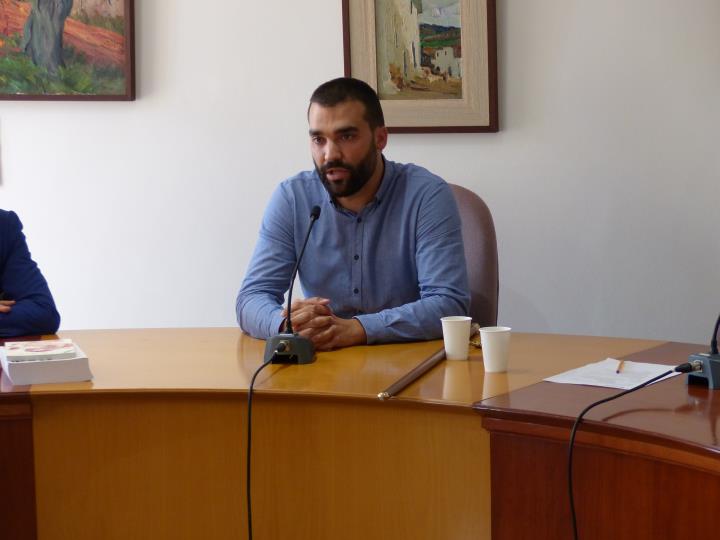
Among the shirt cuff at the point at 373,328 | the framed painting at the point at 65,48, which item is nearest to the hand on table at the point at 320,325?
the shirt cuff at the point at 373,328

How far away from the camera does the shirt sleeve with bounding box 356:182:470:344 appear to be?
2.21 metres

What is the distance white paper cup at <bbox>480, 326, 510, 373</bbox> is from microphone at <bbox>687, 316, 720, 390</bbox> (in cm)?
36

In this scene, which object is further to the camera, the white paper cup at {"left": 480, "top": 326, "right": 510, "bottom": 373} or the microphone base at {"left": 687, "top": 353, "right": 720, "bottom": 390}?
the white paper cup at {"left": 480, "top": 326, "right": 510, "bottom": 373}

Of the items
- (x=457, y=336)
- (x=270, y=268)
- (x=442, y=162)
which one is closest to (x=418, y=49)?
(x=442, y=162)

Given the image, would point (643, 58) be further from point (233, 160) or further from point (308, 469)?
point (308, 469)

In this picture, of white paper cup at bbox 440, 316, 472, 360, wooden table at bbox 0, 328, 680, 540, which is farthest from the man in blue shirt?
wooden table at bbox 0, 328, 680, 540

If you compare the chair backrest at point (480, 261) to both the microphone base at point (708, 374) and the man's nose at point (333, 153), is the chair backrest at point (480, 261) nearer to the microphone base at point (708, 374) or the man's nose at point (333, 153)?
the man's nose at point (333, 153)

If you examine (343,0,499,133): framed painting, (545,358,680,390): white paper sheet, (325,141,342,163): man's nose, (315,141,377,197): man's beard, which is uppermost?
(343,0,499,133): framed painting

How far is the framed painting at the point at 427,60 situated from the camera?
3256 mm

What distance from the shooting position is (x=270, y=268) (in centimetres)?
252

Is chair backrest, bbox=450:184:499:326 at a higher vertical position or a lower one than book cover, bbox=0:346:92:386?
higher

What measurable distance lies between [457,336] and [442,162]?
146cm

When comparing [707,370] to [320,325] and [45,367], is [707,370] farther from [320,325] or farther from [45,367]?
[45,367]

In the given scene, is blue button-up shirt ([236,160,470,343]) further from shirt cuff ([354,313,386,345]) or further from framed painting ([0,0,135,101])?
framed painting ([0,0,135,101])
